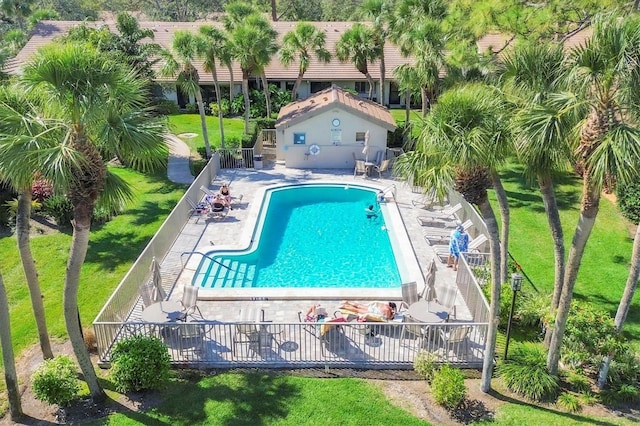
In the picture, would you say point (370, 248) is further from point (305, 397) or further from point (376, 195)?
point (305, 397)

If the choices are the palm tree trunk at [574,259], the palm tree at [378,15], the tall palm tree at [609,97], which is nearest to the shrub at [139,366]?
the palm tree trunk at [574,259]

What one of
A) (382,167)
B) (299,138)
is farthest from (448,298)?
(299,138)

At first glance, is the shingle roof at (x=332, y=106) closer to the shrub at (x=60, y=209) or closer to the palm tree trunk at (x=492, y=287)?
the shrub at (x=60, y=209)

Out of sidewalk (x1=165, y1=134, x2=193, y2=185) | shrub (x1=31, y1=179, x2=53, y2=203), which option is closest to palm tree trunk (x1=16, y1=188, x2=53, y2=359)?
shrub (x1=31, y1=179, x2=53, y2=203)

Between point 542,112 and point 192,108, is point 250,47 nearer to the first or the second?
point 192,108

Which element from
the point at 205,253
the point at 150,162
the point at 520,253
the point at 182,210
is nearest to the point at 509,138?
the point at 150,162
